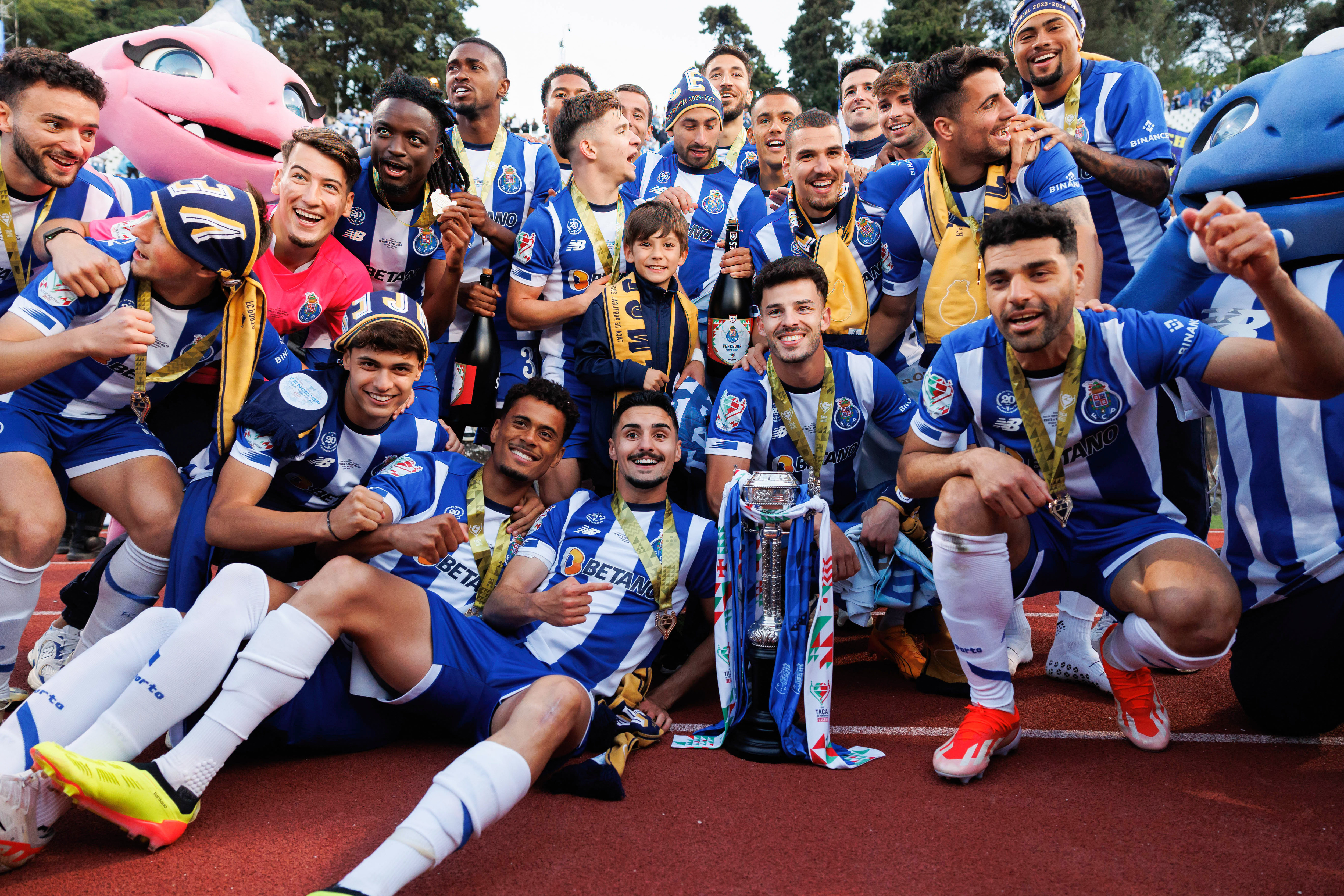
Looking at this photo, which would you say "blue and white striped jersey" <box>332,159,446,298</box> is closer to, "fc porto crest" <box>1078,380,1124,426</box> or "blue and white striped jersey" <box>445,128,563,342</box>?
Answer: "blue and white striped jersey" <box>445,128,563,342</box>

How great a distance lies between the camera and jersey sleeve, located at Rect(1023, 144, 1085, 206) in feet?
13.0

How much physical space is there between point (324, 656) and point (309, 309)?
70.6 inches

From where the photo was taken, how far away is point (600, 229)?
4844 millimetres

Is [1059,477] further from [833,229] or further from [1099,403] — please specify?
[833,229]

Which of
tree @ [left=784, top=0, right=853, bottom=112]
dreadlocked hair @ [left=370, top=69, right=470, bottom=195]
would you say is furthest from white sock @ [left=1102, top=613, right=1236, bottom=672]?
tree @ [left=784, top=0, right=853, bottom=112]

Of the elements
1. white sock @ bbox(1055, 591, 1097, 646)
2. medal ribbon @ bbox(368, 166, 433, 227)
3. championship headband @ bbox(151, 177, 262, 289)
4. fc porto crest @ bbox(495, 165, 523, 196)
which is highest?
fc porto crest @ bbox(495, 165, 523, 196)

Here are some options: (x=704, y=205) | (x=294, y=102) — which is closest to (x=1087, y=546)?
(x=704, y=205)

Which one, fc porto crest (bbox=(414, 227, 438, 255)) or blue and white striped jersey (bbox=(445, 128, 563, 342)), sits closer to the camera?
fc porto crest (bbox=(414, 227, 438, 255))

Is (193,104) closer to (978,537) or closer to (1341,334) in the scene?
(978,537)

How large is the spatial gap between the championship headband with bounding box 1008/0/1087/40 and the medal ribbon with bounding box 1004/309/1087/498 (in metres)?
2.24

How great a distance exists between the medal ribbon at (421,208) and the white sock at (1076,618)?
3562 millimetres

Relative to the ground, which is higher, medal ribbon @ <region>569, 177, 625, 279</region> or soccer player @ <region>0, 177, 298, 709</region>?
medal ribbon @ <region>569, 177, 625, 279</region>

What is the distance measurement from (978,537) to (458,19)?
4093 centimetres

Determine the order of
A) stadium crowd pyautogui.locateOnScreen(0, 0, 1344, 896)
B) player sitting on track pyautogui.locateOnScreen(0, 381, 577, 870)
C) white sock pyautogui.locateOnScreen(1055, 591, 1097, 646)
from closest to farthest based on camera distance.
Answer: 1. player sitting on track pyautogui.locateOnScreen(0, 381, 577, 870)
2. stadium crowd pyautogui.locateOnScreen(0, 0, 1344, 896)
3. white sock pyautogui.locateOnScreen(1055, 591, 1097, 646)
